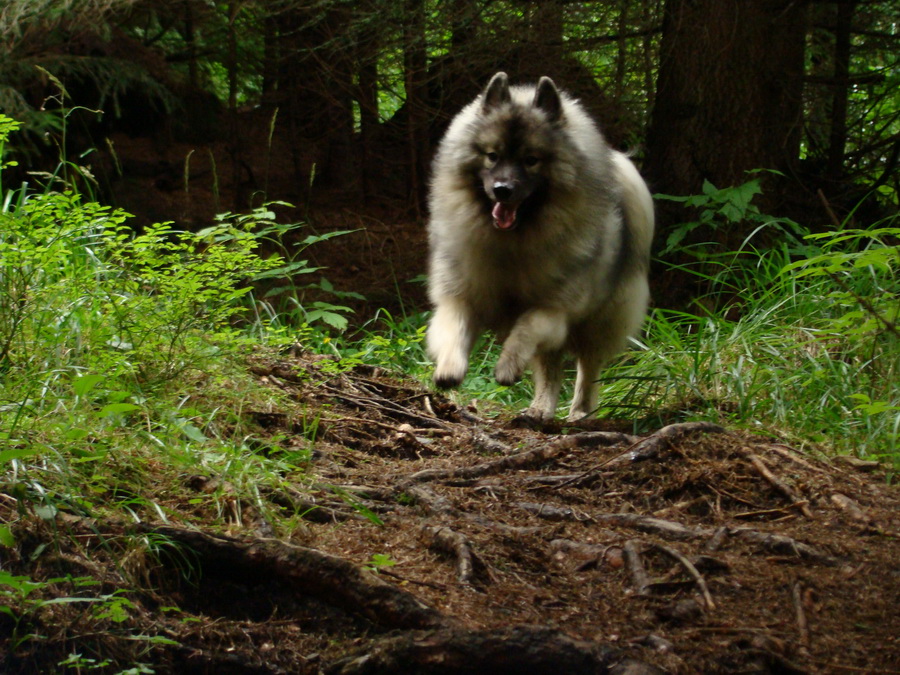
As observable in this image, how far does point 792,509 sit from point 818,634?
935 millimetres

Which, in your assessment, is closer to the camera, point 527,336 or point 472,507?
A: point 472,507

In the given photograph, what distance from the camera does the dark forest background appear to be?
23.0 ft

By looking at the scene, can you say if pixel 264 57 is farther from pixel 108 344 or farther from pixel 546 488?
pixel 546 488

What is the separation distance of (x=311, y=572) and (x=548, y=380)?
306cm

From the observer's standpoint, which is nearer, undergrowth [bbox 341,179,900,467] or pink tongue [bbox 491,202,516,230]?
undergrowth [bbox 341,179,900,467]

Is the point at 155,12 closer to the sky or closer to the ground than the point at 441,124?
closer to the sky

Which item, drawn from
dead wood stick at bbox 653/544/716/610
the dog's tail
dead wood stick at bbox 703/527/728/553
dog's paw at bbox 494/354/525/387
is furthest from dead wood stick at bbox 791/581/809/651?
the dog's tail

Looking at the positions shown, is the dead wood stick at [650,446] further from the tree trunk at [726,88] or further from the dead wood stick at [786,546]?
the tree trunk at [726,88]

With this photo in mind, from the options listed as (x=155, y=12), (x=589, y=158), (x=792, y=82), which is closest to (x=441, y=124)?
(x=155, y=12)

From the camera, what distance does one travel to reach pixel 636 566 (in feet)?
8.92

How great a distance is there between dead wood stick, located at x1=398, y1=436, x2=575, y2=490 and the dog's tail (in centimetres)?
212

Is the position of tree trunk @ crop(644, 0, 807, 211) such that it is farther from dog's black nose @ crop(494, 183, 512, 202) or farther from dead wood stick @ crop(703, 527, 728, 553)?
dead wood stick @ crop(703, 527, 728, 553)

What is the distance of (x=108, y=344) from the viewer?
3.62m

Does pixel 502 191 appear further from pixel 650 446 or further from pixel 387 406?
pixel 650 446
